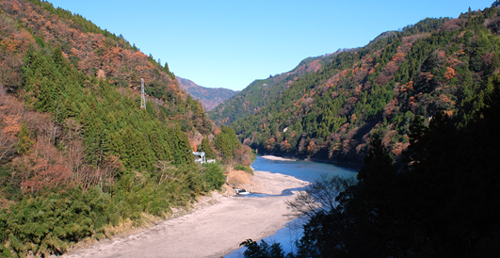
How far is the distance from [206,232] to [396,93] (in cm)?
8884

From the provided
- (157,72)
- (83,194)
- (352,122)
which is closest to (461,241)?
(83,194)

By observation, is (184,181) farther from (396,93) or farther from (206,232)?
(396,93)

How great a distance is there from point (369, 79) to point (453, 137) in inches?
4889

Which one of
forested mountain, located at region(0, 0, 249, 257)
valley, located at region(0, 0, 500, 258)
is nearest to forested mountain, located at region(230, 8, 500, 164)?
valley, located at region(0, 0, 500, 258)

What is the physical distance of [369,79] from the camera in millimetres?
131625

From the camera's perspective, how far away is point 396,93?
325 feet

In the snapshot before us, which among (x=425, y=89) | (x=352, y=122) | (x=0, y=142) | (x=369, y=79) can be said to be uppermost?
(x=369, y=79)

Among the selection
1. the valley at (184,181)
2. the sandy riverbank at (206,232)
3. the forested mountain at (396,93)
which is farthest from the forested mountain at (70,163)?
the forested mountain at (396,93)

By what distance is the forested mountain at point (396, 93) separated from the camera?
228 feet

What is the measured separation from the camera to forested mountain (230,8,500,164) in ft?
228

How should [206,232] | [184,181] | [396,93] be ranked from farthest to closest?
[396,93] < [184,181] < [206,232]

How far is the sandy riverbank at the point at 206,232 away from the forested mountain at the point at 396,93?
2830 centimetres

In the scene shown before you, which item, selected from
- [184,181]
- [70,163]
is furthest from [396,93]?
[70,163]

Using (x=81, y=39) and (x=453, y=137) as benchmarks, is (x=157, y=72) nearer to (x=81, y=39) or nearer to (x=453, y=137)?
(x=81, y=39)
